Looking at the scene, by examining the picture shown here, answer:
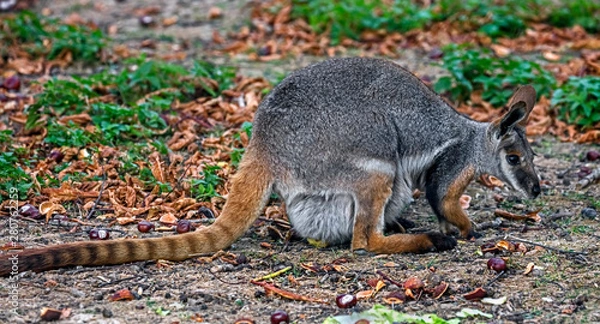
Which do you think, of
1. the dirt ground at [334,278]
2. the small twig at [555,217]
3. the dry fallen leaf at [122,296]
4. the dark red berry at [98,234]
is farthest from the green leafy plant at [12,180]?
the small twig at [555,217]

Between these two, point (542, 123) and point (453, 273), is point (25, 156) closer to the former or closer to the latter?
point (453, 273)

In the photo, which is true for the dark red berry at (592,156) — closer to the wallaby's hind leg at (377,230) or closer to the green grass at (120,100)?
the wallaby's hind leg at (377,230)

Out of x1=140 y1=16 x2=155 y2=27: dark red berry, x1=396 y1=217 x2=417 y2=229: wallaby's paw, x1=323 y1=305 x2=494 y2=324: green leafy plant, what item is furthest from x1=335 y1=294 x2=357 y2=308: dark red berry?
x1=140 y1=16 x2=155 y2=27: dark red berry

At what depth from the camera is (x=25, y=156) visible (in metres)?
6.07

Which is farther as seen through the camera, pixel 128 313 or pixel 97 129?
pixel 97 129

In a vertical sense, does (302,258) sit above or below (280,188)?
below

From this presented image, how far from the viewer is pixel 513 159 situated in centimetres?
527

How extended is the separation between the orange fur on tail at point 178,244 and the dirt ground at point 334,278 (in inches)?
2.8

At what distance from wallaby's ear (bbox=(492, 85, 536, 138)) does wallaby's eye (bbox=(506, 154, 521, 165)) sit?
146mm

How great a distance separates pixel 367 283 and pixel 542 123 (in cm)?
336

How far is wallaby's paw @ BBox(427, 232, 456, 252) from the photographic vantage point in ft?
16.2

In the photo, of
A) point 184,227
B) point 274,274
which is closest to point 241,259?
point 274,274

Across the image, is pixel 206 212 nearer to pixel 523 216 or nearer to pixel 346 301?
pixel 346 301

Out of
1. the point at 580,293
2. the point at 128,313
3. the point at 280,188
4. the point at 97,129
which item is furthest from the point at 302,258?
the point at 97,129
